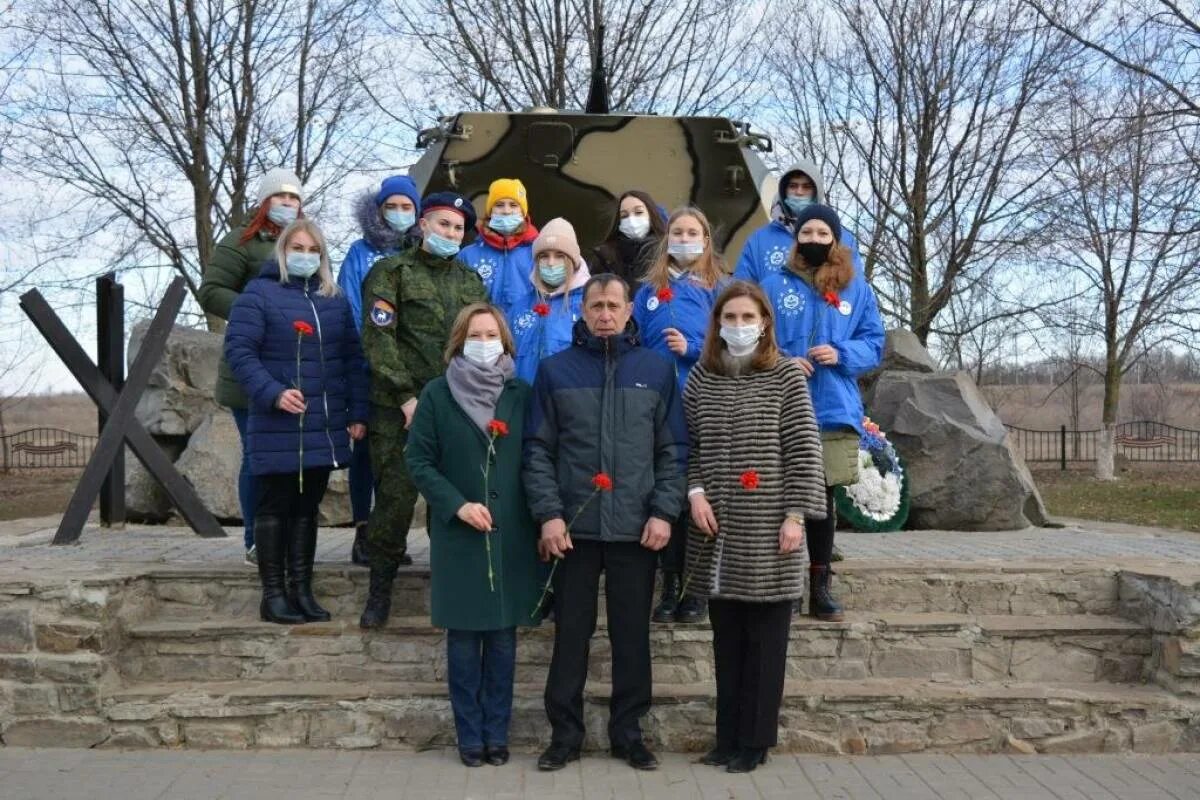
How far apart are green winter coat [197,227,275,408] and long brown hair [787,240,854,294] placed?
2.37 meters

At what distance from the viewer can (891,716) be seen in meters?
4.90

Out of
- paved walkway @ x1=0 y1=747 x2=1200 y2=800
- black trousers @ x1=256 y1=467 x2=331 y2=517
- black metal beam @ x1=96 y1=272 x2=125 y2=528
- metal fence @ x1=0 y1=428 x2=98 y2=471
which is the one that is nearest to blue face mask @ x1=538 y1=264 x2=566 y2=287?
black trousers @ x1=256 y1=467 x2=331 y2=517

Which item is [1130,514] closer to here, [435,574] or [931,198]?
[931,198]

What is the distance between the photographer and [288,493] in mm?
5113

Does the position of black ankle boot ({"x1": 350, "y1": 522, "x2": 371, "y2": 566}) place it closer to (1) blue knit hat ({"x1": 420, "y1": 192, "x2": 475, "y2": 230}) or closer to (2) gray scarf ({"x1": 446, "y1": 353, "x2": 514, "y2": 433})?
(2) gray scarf ({"x1": 446, "y1": 353, "x2": 514, "y2": 433})

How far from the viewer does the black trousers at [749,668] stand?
14.7ft

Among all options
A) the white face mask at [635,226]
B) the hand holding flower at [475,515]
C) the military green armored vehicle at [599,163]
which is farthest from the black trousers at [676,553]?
the military green armored vehicle at [599,163]

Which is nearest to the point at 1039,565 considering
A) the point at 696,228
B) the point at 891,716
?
the point at 891,716

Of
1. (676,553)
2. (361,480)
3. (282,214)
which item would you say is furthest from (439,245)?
(676,553)

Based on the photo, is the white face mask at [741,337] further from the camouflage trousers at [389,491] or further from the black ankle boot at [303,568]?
the black ankle boot at [303,568]

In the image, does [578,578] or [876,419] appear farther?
[876,419]

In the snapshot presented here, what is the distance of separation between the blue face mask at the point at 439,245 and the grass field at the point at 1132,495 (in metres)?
8.31

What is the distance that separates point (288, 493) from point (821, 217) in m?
2.42

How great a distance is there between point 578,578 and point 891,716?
1.37 metres
